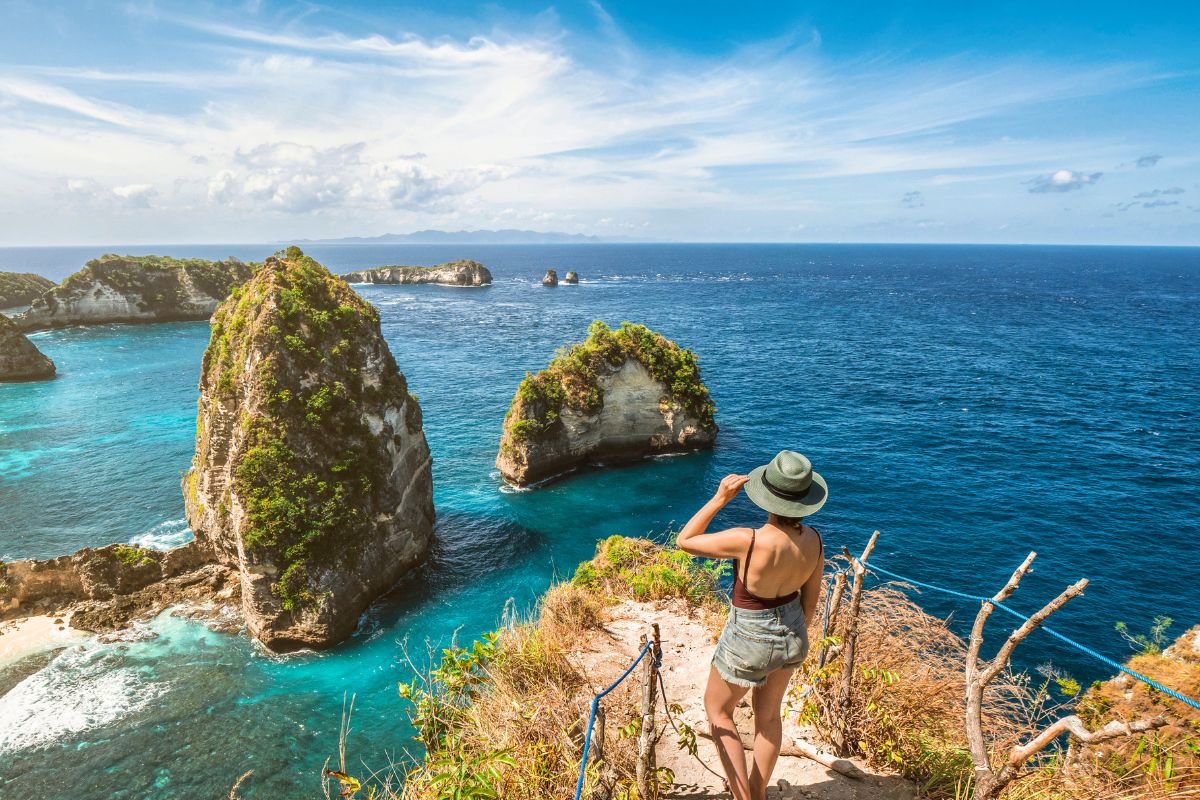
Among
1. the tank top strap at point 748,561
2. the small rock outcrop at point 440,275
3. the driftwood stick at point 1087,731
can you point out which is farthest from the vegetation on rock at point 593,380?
the small rock outcrop at point 440,275

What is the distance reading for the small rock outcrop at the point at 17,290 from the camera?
4237 inches

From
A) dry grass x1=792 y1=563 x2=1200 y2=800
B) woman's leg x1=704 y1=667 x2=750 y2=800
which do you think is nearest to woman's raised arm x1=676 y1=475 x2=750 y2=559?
woman's leg x1=704 y1=667 x2=750 y2=800

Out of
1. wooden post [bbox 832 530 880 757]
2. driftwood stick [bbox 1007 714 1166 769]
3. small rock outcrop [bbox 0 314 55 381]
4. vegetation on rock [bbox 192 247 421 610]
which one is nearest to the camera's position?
driftwood stick [bbox 1007 714 1166 769]

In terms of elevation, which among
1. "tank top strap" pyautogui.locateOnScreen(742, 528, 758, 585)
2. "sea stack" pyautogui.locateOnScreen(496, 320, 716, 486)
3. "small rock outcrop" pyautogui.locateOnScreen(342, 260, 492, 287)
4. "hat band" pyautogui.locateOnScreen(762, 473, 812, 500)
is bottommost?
"sea stack" pyautogui.locateOnScreen(496, 320, 716, 486)

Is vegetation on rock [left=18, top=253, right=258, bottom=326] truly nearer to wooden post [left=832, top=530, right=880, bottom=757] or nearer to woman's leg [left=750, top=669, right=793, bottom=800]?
wooden post [left=832, top=530, right=880, bottom=757]

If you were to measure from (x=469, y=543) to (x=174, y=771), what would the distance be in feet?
49.9

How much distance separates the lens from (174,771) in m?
18.6

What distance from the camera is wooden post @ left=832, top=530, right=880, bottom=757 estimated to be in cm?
749

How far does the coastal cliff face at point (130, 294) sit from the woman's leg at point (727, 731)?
108 metres

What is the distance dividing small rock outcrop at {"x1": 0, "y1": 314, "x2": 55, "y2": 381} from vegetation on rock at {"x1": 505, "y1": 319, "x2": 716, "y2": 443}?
195 feet

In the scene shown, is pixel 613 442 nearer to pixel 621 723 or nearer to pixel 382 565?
pixel 382 565

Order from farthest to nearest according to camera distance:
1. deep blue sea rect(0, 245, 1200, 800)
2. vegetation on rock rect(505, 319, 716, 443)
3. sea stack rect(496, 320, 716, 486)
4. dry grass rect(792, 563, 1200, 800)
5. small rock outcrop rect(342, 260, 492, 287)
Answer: small rock outcrop rect(342, 260, 492, 287)
sea stack rect(496, 320, 716, 486)
vegetation on rock rect(505, 319, 716, 443)
deep blue sea rect(0, 245, 1200, 800)
dry grass rect(792, 563, 1200, 800)

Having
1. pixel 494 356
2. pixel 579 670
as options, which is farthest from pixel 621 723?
pixel 494 356

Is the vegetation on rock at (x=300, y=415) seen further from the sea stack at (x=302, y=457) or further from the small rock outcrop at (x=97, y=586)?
the small rock outcrop at (x=97, y=586)
